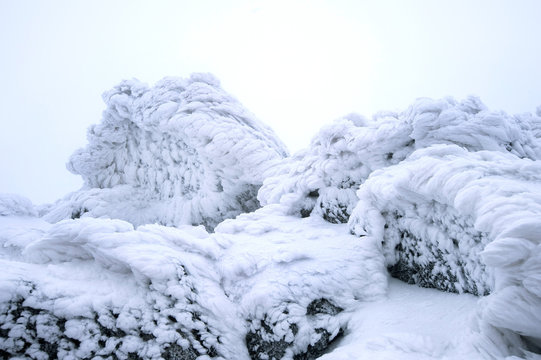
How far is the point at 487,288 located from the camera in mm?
2004

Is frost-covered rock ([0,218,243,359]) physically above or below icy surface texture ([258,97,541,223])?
below

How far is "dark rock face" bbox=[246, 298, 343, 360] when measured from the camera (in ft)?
7.09

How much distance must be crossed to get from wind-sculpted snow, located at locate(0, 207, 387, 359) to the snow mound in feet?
11.8

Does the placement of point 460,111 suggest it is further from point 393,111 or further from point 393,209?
point 393,209

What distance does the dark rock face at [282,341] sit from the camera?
2160mm

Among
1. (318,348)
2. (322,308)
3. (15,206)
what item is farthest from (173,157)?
(318,348)

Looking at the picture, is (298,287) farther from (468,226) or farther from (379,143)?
(379,143)

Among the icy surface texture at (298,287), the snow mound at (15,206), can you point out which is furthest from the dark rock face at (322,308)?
the snow mound at (15,206)

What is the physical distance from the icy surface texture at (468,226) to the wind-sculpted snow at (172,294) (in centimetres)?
28

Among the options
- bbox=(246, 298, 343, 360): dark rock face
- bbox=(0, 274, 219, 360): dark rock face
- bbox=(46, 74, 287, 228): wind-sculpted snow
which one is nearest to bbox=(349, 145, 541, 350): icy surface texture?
bbox=(246, 298, 343, 360): dark rock face

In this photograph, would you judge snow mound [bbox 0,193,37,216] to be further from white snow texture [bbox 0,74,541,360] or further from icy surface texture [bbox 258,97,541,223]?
icy surface texture [bbox 258,97,541,223]

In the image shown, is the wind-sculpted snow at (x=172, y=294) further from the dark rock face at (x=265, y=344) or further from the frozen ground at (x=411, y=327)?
the frozen ground at (x=411, y=327)

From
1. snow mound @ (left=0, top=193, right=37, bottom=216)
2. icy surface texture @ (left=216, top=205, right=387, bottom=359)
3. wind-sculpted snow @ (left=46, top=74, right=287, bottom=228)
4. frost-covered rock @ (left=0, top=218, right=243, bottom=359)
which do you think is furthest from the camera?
wind-sculpted snow @ (left=46, top=74, right=287, bottom=228)

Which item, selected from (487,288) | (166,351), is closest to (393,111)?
(487,288)
